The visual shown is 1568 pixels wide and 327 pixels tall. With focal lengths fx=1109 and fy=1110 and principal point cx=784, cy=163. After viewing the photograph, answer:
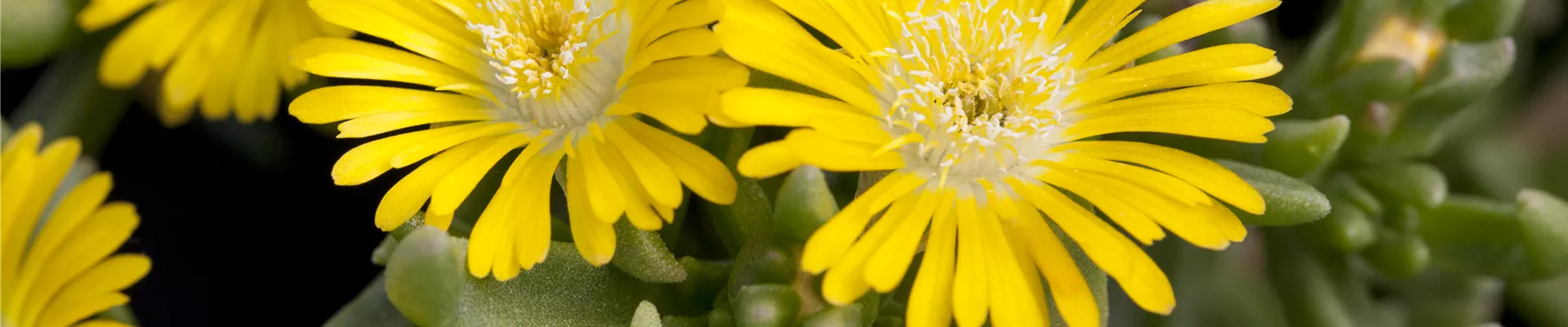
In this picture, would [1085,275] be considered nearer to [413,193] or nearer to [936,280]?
[936,280]

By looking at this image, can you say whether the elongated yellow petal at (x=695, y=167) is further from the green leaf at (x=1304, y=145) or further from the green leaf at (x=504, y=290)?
the green leaf at (x=1304, y=145)

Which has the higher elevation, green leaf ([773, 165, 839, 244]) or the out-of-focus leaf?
green leaf ([773, 165, 839, 244])

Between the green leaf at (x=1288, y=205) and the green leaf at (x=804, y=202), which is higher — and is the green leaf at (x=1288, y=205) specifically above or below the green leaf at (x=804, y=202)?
below

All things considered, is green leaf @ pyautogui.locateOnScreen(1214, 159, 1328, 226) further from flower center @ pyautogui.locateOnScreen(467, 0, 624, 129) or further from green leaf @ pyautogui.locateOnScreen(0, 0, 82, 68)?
green leaf @ pyautogui.locateOnScreen(0, 0, 82, 68)

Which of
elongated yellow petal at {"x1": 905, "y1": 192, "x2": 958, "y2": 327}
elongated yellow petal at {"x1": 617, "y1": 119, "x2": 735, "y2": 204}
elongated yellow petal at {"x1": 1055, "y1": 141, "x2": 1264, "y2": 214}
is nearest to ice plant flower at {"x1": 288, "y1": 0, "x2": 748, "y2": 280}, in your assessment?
elongated yellow petal at {"x1": 617, "y1": 119, "x2": 735, "y2": 204}

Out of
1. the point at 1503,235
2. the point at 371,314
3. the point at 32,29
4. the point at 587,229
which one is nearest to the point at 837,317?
the point at 587,229

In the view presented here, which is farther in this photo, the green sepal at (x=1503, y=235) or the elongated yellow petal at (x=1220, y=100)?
the green sepal at (x=1503, y=235)

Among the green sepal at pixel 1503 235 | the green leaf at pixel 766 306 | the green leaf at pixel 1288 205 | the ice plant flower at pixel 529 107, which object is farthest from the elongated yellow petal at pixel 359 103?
the green sepal at pixel 1503 235
